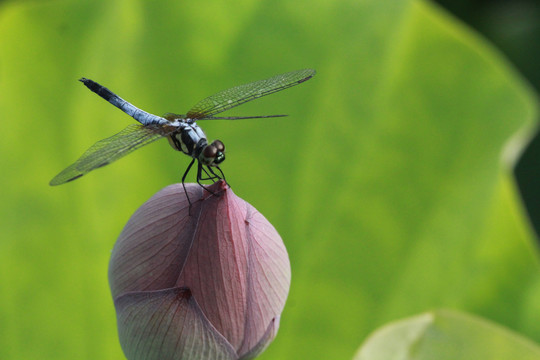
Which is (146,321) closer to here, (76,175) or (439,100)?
(76,175)

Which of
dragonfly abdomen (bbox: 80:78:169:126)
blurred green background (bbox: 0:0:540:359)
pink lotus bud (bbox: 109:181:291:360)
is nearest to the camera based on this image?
pink lotus bud (bbox: 109:181:291:360)

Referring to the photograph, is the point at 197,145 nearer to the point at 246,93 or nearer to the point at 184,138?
the point at 184,138

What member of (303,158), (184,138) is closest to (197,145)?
(184,138)

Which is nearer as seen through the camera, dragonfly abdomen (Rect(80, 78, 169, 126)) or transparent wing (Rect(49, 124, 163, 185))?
transparent wing (Rect(49, 124, 163, 185))

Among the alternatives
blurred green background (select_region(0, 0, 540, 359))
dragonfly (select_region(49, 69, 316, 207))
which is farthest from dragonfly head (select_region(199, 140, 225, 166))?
blurred green background (select_region(0, 0, 540, 359))

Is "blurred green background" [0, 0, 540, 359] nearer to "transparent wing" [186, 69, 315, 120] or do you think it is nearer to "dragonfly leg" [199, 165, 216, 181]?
"transparent wing" [186, 69, 315, 120]

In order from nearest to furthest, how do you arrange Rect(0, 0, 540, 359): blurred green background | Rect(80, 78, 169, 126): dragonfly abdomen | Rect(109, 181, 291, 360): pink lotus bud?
Rect(109, 181, 291, 360): pink lotus bud < Rect(80, 78, 169, 126): dragonfly abdomen < Rect(0, 0, 540, 359): blurred green background

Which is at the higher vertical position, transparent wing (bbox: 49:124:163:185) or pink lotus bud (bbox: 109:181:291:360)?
transparent wing (bbox: 49:124:163:185)

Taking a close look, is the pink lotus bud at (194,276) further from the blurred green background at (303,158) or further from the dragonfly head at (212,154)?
the blurred green background at (303,158)
